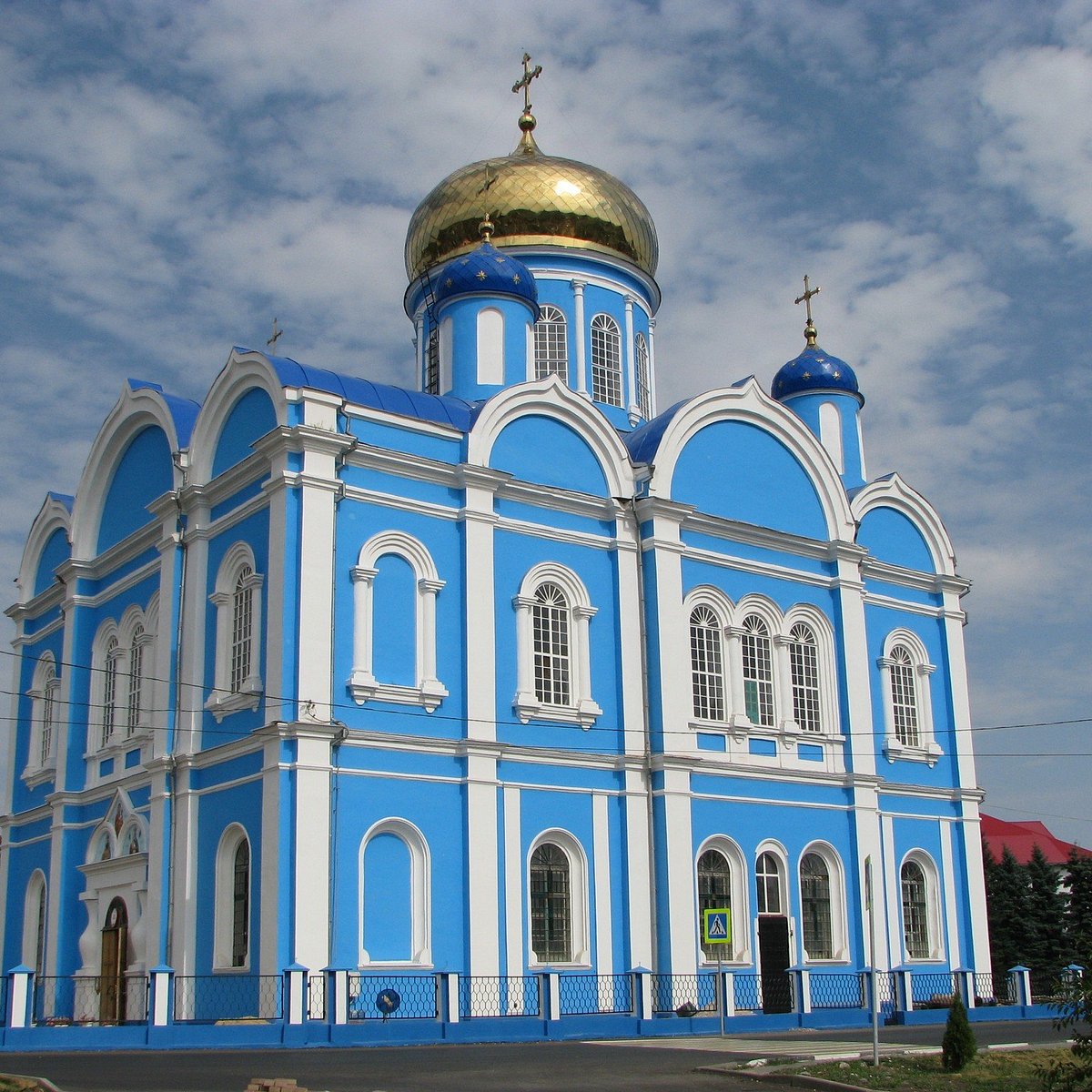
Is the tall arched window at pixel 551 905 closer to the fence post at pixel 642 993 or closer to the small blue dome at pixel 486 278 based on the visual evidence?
the fence post at pixel 642 993

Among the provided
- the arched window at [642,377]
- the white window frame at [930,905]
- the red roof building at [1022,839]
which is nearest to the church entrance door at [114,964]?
the white window frame at [930,905]

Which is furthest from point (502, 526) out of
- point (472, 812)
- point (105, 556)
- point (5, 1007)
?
point (5, 1007)

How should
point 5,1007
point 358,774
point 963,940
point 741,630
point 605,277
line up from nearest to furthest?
point 5,1007 < point 358,774 < point 741,630 < point 963,940 < point 605,277

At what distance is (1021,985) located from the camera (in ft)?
72.9

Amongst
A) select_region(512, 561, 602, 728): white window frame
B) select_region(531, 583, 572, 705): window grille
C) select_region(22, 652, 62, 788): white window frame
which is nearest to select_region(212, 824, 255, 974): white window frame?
select_region(512, 561, 602, 728): white window frame

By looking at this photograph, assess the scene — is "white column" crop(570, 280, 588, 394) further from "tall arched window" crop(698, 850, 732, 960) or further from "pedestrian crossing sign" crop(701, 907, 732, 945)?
"pedestrian crossing sign" crop(701, 907, 732, 945)

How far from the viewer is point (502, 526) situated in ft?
63.6

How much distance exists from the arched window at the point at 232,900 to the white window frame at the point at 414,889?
1.45 m

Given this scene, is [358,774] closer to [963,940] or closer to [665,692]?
[665,692]

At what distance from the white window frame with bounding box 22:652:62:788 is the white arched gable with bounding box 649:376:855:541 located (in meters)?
10.3

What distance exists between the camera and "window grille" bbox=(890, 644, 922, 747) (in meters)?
23.8

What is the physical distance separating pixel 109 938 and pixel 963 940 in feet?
43.8

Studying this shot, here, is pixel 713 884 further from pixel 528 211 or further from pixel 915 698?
pixel 528 211

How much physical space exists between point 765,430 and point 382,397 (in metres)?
6.83
